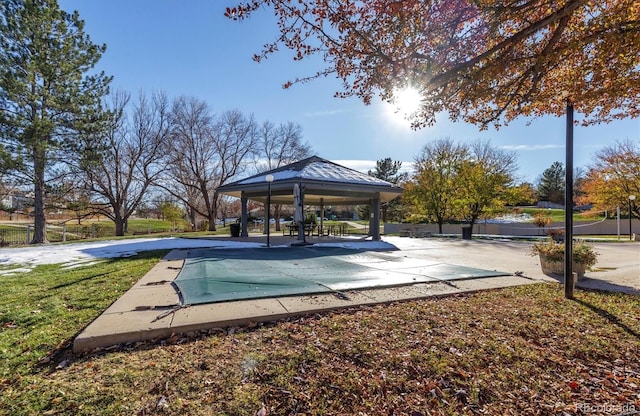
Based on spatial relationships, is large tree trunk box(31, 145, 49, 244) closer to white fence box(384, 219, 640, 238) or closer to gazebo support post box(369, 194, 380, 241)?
gazebo support post box(369, 194, 380, 241)

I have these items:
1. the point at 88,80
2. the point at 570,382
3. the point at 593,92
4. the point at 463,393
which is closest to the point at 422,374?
the point at 463,393

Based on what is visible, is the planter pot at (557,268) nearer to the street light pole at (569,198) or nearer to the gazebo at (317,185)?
the street light pole at (569,198)

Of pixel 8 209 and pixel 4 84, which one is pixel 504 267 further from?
pixel 8 209

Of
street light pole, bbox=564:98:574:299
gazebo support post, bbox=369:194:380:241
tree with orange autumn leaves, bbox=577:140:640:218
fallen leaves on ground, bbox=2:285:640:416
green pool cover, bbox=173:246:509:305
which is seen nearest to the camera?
fallen leaves on ground, bbox=2:285:640:416

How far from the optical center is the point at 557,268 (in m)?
6.16

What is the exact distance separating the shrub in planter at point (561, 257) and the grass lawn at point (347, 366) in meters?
2.35

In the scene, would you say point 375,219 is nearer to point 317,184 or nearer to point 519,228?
point 317,184

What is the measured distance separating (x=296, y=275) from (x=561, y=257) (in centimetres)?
512

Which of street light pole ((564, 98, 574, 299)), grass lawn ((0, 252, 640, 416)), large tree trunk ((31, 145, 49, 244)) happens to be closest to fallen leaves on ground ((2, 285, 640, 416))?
grass lawn ((0, 252, 640, 416))

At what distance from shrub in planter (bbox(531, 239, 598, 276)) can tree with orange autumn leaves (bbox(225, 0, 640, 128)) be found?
275 centimetres

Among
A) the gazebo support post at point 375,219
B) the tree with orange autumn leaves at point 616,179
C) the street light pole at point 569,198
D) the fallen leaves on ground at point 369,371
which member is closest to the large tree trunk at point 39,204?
the gazebo support post at point 375,219

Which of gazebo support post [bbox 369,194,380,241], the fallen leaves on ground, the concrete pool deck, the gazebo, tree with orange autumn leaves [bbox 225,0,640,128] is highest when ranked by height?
tree with orange autumn leaves [bbox 225,0,640,128]

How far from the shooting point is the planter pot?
19.5 feet

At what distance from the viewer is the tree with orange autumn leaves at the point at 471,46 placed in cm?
360
